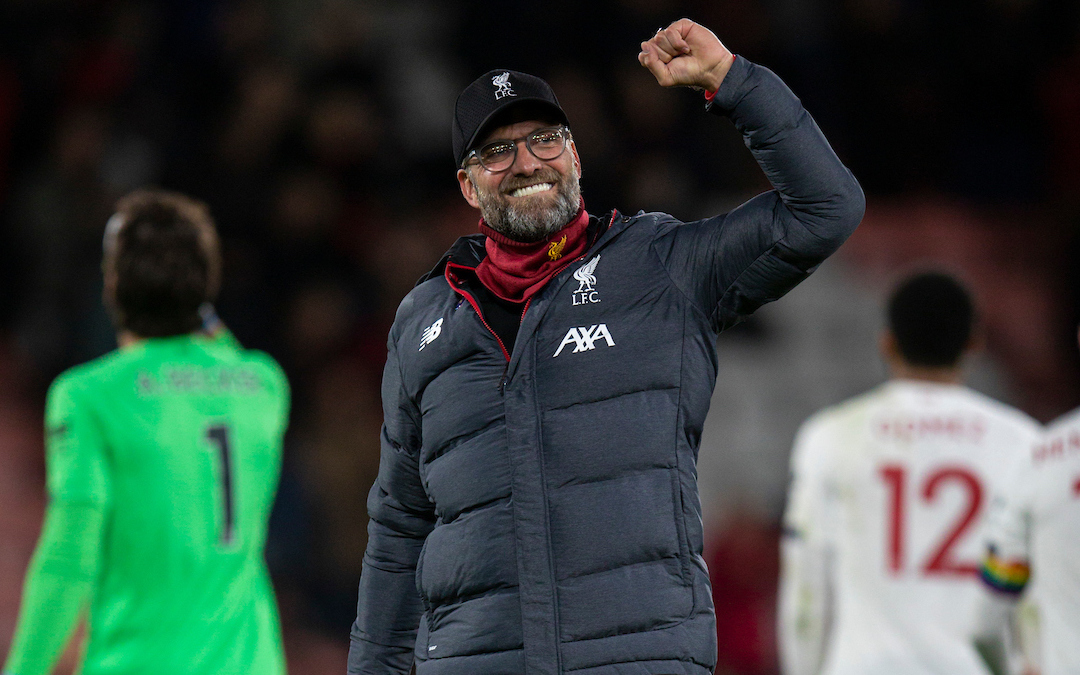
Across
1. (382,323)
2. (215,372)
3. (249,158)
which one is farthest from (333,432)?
(215,372)

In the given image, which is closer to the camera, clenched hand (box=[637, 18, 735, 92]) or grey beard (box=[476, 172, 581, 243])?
clenched hand (box=[637, 18, 735, 92])

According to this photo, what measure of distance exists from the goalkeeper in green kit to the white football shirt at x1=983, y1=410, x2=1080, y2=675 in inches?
92.7

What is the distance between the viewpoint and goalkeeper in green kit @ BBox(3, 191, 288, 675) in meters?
3.85

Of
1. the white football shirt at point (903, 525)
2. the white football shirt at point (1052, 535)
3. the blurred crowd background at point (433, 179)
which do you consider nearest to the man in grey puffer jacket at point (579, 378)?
the white football shirt at point (1052, 535)

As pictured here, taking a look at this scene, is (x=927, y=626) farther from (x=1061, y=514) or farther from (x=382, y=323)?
(x=382, y=323)

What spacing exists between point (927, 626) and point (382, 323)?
4538 mm

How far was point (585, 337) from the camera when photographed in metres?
2.87

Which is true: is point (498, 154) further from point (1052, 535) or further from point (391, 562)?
point (1052, 535)

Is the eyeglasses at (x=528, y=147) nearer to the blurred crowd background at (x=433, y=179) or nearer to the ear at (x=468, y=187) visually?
the ear at (x=468, y=187)

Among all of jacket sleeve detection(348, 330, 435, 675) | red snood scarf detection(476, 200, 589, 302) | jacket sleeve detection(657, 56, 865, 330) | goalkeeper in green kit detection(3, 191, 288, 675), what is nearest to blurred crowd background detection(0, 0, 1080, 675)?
goalkeeper in green kit detection(3, 191, 288, 675)

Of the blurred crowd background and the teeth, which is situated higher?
the blurred crowd background

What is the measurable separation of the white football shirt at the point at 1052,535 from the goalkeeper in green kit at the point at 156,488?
2355 mm

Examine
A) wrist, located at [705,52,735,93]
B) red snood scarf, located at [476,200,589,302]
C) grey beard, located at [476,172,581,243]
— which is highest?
wrist, located at [705,52,735,93]

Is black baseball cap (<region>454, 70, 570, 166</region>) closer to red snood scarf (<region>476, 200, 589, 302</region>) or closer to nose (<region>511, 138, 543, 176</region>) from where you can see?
nose (<region>511, 138, 543, 176</region>)
